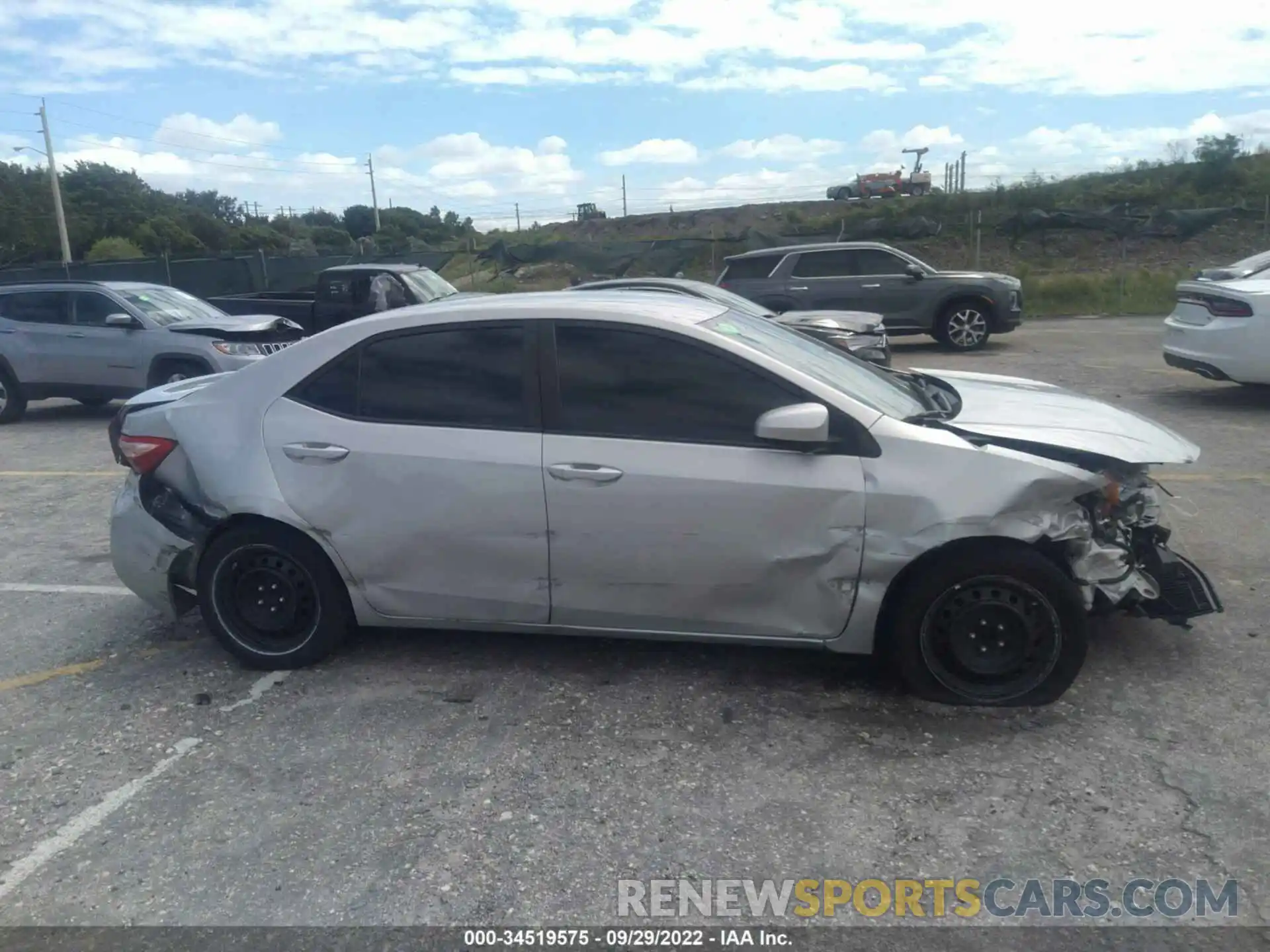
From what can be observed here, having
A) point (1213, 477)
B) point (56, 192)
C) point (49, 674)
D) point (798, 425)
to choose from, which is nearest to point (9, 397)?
point (49, 674)

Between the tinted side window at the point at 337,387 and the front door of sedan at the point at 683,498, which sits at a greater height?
the tinted side window at the point at 337,387

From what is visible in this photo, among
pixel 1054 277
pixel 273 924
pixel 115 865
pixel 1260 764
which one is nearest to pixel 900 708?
pixel 1260 764

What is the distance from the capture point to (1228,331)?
380 inches

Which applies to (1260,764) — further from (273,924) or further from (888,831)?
(273,924)

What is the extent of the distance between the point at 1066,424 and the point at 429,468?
2668 mm

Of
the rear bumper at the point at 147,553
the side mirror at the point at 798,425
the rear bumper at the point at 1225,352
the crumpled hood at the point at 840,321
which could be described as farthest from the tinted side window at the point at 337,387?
the rear bumper at the point at 1225,352

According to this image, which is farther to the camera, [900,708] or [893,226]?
[893,226]

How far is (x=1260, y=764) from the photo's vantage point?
12.0 feet

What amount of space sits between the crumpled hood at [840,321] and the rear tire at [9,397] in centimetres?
885

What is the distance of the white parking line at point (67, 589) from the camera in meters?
5.96

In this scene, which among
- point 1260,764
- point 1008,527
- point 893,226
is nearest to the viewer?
point 1260,764

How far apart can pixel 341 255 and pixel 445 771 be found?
96.4 feet

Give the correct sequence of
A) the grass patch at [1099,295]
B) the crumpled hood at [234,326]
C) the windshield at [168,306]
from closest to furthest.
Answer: the crumpled hood at [234,326] < the windshield at [168,306] < the grass patch at [1099,295]

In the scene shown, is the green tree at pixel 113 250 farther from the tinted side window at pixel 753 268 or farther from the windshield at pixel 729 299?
the windshield at pixel 729 299
